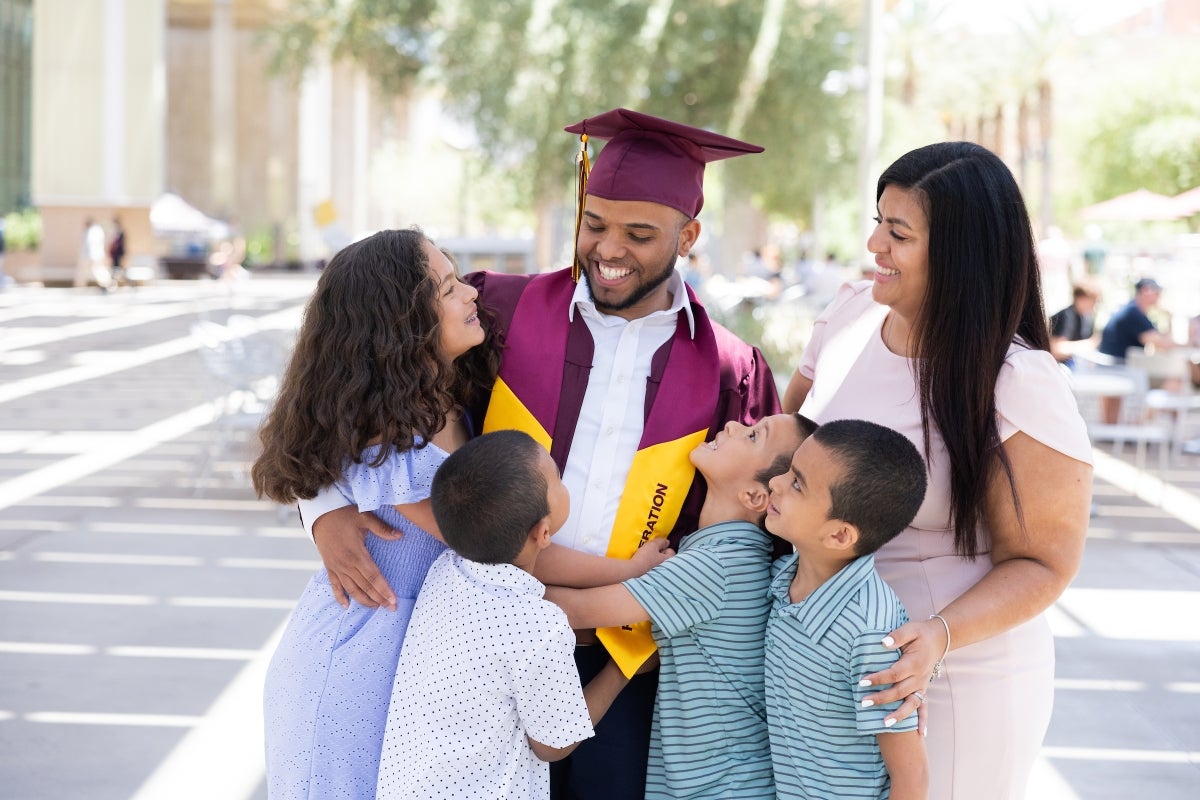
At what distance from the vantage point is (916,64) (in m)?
33.3

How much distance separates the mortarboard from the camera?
2508 millimetres

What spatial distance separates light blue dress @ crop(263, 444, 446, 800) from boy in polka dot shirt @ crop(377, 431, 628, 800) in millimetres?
117

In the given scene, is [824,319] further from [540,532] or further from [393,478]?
[393,478]

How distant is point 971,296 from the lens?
208 cm

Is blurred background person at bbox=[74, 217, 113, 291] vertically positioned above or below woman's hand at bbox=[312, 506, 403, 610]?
below

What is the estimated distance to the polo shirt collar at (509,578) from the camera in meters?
2.05

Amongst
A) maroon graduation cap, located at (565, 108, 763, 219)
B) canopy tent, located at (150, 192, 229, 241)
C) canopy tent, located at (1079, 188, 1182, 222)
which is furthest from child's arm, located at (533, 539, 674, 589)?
canopy tent, located at (150, 192, 229, 241)

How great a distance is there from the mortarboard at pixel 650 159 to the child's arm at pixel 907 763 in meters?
1.12

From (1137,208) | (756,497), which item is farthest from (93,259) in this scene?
(756,497)

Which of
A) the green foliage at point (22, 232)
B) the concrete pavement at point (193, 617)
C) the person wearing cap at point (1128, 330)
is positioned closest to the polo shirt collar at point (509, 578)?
the concrete pavement at point (193, 617)

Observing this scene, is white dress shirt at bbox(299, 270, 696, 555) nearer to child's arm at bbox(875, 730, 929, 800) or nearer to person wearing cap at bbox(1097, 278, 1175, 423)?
child's arm at bbox(875, 730, 929, 800)

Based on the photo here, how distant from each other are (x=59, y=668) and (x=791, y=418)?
13.3 feet

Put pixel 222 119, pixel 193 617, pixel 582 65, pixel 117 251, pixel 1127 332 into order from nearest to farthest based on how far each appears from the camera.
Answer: pixel 193 617
pixel 1127 332
pixel 582 65
pixel 117 251
pixel 222 119

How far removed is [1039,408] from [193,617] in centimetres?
481
